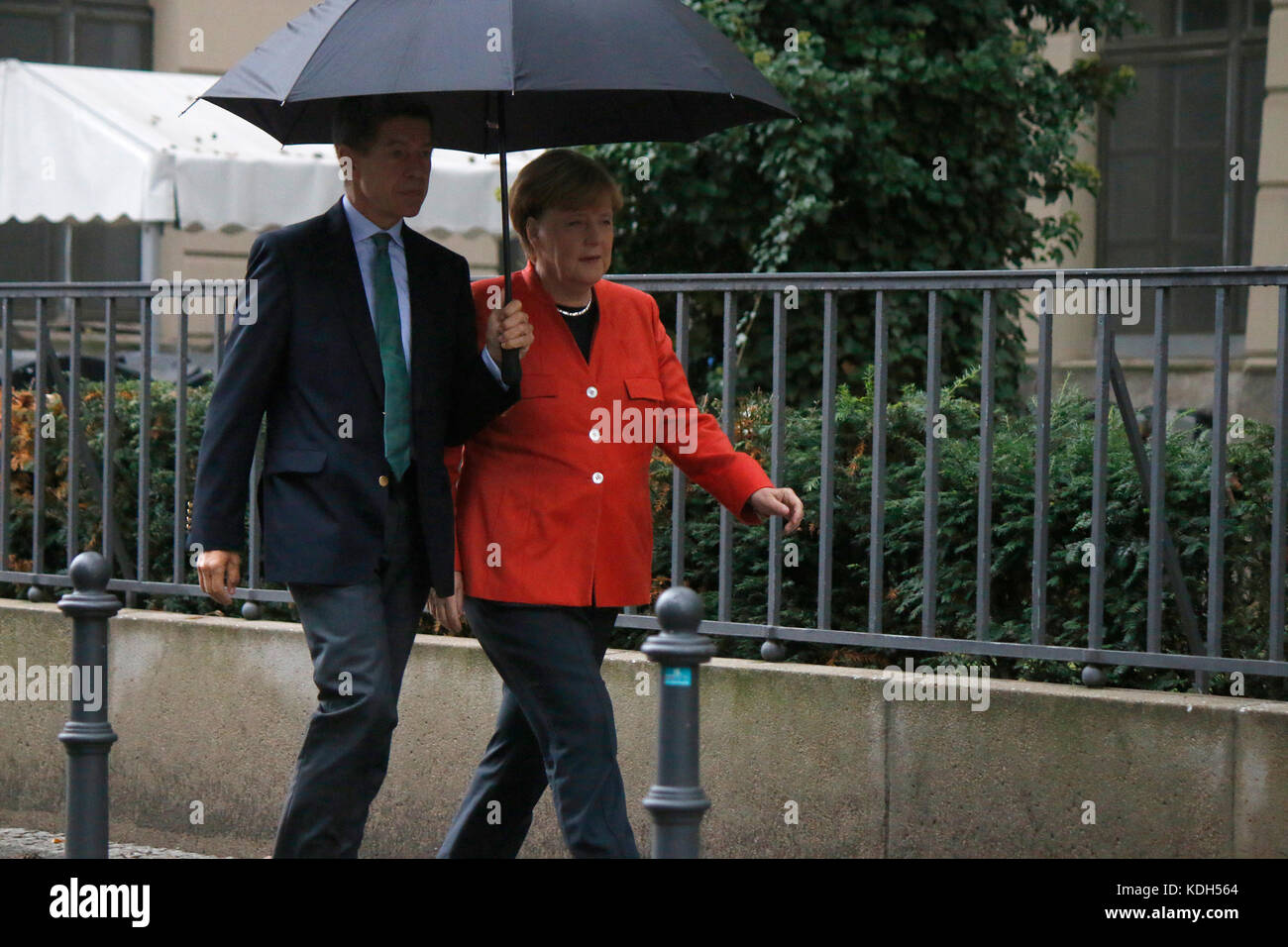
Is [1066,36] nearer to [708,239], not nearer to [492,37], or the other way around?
[708,239]

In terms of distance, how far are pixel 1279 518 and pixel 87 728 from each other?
119 inches

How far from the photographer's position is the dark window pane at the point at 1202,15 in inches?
505

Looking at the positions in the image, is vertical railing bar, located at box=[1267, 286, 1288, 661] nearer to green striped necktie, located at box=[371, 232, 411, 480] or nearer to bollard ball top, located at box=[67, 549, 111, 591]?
green striped necktie, located at box=[371, 232, 411, 480]

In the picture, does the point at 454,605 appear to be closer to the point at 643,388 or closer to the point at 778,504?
the point at 643,388

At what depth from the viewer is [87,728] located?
4.01 metres

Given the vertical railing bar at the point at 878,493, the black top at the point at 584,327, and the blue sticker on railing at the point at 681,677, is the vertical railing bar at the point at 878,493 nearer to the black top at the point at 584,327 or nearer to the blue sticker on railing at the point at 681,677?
the black top at the point at 584,327

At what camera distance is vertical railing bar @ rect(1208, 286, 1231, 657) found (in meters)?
4.93

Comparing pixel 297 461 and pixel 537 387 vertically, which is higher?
pixel 537 387

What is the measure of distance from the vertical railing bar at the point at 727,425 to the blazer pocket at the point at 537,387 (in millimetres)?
1580

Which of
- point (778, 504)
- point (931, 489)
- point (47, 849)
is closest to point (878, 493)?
point (931, 489)

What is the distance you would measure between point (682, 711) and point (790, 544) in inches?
92.8

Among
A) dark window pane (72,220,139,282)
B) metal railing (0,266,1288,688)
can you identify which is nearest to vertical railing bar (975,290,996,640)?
metal railing (0,266,1288,688)

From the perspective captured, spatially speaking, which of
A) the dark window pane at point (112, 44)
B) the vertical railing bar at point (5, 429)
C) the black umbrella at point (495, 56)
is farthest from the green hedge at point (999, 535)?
the dark window pane at point (112, 44)
